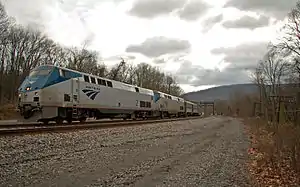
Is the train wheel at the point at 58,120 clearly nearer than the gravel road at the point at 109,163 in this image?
No

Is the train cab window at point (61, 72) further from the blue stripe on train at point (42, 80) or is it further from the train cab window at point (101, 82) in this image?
the train cab window at point (101, 82)

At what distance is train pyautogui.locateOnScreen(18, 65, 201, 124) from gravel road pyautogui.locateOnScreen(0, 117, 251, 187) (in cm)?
502

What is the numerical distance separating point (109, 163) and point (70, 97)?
1261 cm

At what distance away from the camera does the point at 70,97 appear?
2359cm

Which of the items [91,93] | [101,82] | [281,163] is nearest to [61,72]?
[91,93]

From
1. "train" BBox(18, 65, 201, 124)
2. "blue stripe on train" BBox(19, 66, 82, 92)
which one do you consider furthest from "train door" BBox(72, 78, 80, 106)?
"blue stripe on train" BBox(19, 66, 82, 92)

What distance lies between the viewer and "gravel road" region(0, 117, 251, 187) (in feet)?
31.1

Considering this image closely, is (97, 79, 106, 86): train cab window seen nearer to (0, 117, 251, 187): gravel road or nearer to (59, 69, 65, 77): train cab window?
(59, 69, 65, 77): train cab window

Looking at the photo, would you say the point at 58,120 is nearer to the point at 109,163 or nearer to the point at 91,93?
the point at 91,93

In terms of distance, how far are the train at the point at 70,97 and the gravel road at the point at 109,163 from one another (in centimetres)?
502

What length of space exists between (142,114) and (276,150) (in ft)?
96.4

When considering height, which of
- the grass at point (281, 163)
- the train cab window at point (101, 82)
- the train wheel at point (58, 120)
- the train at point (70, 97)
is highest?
the train cab window at point (101, 82)

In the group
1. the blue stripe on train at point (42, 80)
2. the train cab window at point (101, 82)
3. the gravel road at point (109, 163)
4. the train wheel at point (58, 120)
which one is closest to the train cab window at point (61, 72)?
the blue stripe on train at point (42, 80)

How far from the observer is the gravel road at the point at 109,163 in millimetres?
9469
